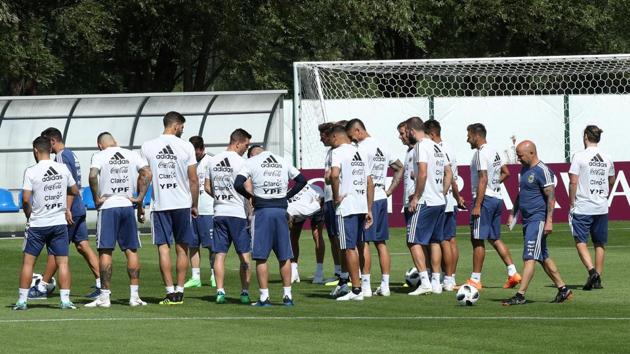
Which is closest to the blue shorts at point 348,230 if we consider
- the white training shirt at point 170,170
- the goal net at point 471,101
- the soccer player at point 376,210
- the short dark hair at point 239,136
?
the soccer player at point 376,210

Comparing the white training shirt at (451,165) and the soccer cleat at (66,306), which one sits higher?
the white training shirt at (451,165)

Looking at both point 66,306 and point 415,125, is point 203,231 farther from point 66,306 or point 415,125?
point 66,306

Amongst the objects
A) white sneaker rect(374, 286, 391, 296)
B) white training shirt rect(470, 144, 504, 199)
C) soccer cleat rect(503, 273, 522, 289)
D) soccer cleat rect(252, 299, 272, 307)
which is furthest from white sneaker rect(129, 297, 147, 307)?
soccer cleat rect(503, 273, 522, 289)

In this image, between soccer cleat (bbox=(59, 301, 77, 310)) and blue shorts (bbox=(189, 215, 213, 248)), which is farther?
blue shorts (bbox=(189, 215, 213, 248))

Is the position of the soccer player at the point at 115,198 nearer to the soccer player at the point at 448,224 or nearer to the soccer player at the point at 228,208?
the soccer player at the point at 228,208

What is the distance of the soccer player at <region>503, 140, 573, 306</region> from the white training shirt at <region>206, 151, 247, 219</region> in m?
3.41

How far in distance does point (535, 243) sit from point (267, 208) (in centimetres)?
318

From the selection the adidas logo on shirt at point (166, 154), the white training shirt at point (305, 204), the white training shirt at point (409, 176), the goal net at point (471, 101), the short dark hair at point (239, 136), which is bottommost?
the white training shirt at point (305, 204)

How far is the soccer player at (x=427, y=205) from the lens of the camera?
1834 centimetres

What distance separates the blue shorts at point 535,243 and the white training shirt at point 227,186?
3.48 metres

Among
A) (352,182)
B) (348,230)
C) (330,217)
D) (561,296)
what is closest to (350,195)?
(352,182)

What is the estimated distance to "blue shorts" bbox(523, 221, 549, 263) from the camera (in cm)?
1680

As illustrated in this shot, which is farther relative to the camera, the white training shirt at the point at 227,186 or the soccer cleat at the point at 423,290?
the soccer cleat at the point at 423,290

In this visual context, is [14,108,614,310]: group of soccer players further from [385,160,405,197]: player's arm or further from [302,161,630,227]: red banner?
[302,161,630,227]: red banner
